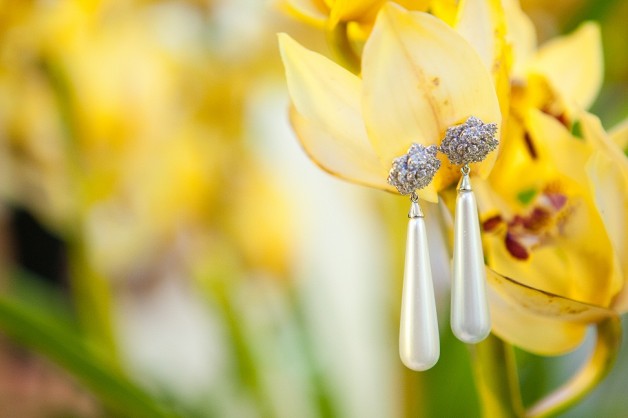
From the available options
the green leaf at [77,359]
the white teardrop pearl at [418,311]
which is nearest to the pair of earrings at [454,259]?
the white teardrop pearl at [418,311]

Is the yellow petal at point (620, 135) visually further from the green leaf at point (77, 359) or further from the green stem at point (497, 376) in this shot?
the green leaf at point (77, 359)

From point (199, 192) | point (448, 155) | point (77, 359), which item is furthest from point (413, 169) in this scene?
point (199, 192)

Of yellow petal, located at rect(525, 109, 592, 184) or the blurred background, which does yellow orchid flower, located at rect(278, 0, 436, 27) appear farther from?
the blurred background

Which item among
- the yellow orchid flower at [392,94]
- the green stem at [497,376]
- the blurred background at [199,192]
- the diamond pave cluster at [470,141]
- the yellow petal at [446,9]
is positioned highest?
the blurred background at [199,192]

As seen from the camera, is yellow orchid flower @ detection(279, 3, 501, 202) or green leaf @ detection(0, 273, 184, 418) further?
green leaf @ detection(0, 273, 184, 418)

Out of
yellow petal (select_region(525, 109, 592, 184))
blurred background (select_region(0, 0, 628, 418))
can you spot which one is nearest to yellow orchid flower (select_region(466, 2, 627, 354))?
yellow petal (select_region(525, 109, 592, 184))

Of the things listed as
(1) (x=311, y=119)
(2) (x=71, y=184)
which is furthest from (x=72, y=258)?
(1) (x=311, y=119)

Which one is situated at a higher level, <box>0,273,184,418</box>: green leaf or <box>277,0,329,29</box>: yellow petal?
<box>277,0,329,29</box>: yellow petal
